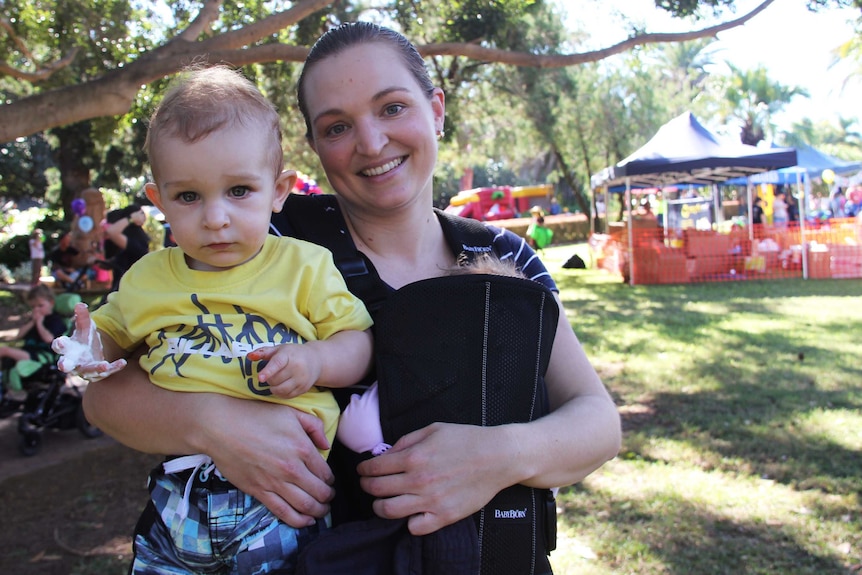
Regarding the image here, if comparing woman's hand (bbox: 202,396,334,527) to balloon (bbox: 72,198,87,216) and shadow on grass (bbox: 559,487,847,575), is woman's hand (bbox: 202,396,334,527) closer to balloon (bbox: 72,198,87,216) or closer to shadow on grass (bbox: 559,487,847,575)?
shadow on grass (bbox: 559,487,847,575)

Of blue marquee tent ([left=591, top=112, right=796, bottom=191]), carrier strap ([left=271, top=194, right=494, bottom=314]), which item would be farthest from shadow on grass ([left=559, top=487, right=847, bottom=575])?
blue marquee tent ([left=591, top=112, right=796, bottom=191])

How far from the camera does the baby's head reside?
61.9 inches

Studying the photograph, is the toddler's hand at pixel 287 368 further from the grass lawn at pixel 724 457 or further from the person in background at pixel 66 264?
the person in background at pixel 66 264

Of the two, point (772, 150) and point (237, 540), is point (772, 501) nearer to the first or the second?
point (237, 540)

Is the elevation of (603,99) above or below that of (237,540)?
above

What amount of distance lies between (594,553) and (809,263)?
13.4m

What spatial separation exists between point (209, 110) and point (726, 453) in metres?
5.06

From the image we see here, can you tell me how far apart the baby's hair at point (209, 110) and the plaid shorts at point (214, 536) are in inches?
29.0

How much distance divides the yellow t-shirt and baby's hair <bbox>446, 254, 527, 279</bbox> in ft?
0.93

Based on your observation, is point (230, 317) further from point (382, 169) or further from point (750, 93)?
point (750, 93)

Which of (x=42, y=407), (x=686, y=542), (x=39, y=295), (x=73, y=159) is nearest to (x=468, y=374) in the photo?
(x=686, y=542)

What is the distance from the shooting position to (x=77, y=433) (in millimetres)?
7004

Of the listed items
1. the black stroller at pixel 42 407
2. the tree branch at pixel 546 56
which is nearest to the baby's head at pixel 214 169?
the black stroller at pixel 42 407

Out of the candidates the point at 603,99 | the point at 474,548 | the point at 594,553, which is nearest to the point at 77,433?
the point at 594,553
